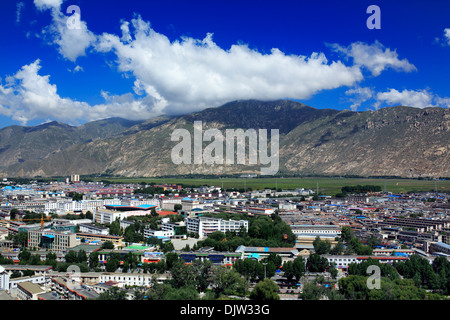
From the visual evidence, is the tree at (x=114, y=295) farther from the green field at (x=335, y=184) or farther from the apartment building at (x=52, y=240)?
the green field at (x=335, y=184)

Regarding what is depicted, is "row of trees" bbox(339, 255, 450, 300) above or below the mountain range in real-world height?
below

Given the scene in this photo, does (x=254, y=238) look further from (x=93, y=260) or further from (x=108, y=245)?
(x=93, y=260)

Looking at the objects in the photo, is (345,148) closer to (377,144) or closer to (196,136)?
(377,144)

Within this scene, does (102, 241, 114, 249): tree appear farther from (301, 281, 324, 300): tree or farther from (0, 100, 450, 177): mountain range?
(0, 100, 450, 177): mountain range

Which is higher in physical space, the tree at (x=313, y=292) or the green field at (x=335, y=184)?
the green field at (x=335, y=184)

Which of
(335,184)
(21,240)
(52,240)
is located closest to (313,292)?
(52,240)

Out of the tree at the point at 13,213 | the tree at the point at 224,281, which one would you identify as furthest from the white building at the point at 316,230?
the tree at the point at 13,213

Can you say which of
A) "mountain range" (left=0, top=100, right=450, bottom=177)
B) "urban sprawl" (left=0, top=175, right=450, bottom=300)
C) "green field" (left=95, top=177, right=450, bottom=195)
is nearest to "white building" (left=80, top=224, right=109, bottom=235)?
"urban sprawl" (left=0, top=175, right=450, bottom=300)
